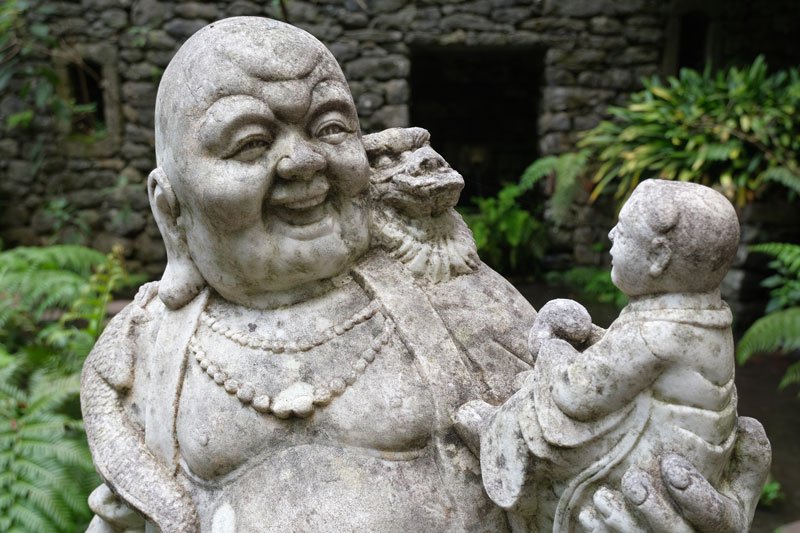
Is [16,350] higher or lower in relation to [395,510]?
lower

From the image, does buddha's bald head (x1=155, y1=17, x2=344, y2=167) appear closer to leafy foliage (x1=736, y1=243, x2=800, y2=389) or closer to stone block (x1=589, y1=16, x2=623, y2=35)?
leafy foliage (x1=736, y1=243, x2=800, y2=389)

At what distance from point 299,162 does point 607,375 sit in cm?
83

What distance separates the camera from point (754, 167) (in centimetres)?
665

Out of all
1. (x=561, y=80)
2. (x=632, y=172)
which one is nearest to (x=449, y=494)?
(x=632, y=172)

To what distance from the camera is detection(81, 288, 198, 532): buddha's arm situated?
193 centimetres

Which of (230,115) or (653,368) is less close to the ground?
(230,115)

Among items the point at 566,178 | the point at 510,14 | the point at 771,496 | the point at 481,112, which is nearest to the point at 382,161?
the point at 771,496

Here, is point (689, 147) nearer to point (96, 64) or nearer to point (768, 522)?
point (768, 522)

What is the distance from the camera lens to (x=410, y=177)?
204cm

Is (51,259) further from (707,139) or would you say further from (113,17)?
(707,139)

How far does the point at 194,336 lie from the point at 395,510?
2.19ft

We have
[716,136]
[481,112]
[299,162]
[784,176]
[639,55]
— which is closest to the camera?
[299,162]

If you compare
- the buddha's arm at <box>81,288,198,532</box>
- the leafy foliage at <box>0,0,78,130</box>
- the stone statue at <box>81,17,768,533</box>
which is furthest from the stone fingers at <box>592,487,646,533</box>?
the leafy foliage at <box>0,0,78,130</box>

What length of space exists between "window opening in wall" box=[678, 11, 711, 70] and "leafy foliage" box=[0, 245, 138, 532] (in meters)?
6.93
